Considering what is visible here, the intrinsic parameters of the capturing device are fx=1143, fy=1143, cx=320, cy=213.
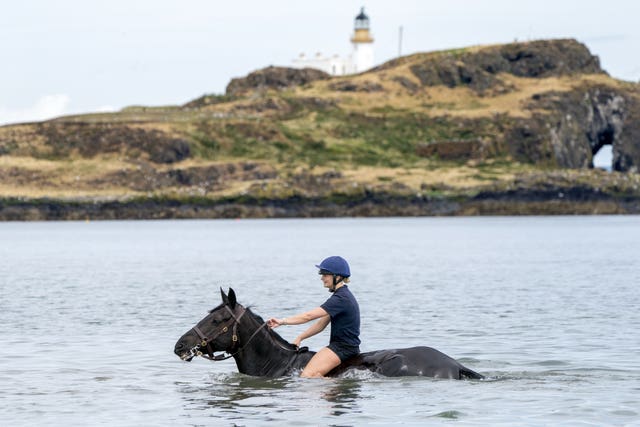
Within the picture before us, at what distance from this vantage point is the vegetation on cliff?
156875 millimetres

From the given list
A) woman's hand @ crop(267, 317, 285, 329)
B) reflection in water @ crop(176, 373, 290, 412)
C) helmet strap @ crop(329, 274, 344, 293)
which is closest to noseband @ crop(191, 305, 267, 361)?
woman's hand @ crop(267, 317, 285, 329)

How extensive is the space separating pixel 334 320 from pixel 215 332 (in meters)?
2.01

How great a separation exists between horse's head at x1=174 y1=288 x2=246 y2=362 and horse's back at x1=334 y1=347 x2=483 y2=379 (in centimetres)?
206

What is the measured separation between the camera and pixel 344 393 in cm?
1959

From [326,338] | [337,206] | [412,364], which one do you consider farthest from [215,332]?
[337,206]

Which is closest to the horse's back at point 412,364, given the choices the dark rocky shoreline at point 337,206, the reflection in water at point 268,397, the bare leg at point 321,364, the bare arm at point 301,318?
the bare leg at point 321,364

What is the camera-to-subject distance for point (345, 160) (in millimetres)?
179250

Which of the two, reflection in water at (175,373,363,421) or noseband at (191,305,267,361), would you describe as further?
noseband at (191,305,267,361)

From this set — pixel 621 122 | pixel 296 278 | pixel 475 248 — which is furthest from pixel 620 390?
pixel 621 122

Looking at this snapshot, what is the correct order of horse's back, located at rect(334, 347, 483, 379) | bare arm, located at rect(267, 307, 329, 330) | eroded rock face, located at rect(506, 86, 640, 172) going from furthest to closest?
1. eroded rock face, located at rect(506, 86, 640, 172)
2. horse's back, located at rect(334, 347, 483, 379)
3. bare arm, located at rect(267, 307, 329, 330)

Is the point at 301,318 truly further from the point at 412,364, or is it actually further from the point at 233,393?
the point at 233,393

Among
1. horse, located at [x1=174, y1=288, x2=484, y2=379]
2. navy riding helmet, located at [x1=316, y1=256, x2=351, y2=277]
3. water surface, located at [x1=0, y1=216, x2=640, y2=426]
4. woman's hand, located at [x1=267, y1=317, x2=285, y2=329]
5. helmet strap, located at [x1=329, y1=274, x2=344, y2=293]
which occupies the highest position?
navy riding helmet, located at [x1=316, y1=256, x2=351, y2=277]

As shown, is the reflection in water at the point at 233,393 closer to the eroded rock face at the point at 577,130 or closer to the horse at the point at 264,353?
the horse at the point at 264,353

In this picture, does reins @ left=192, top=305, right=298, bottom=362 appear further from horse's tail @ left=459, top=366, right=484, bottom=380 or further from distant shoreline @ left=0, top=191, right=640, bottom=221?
distant shoreline @ left=0, top=191, right=640, bottom=221
